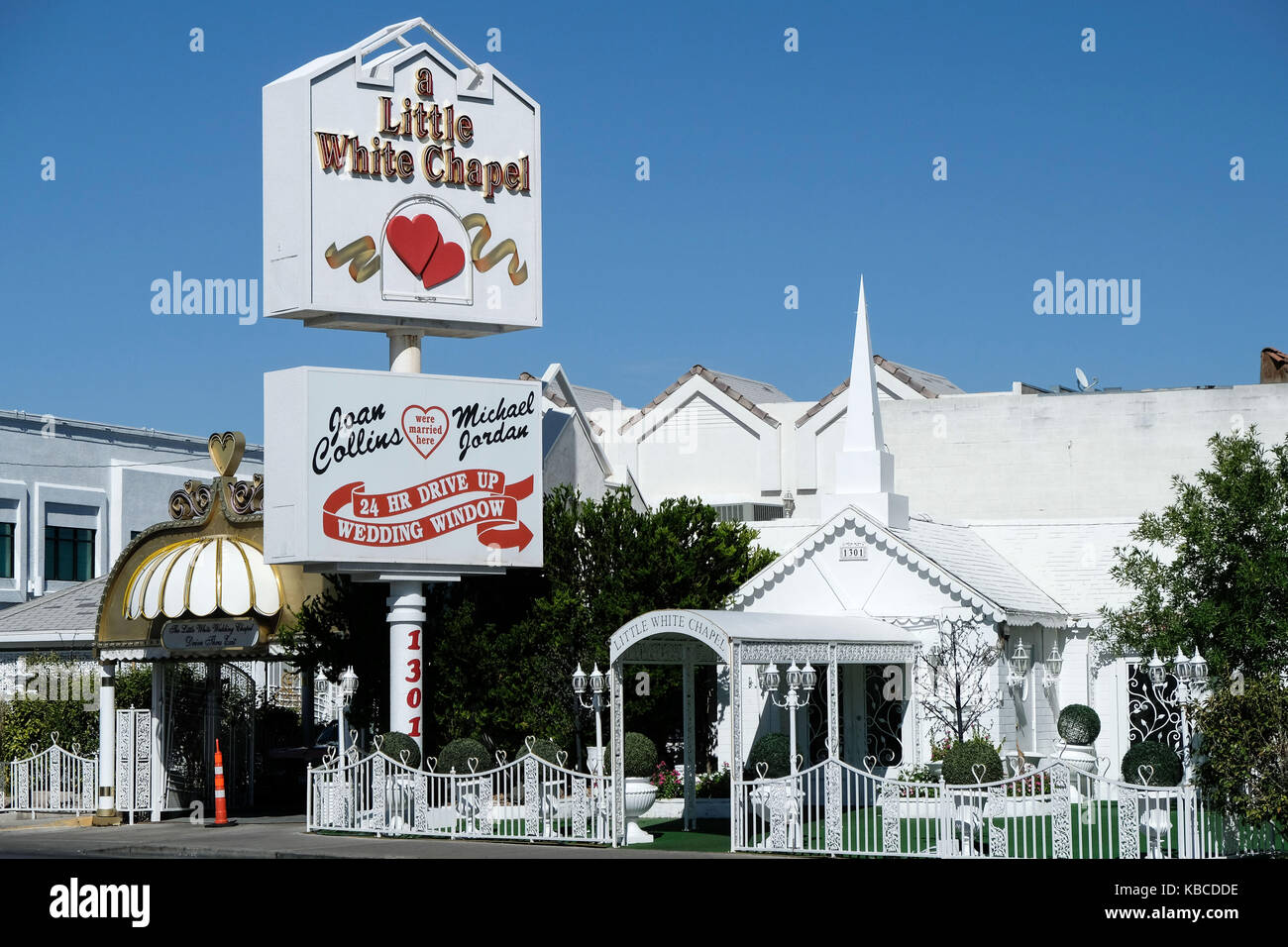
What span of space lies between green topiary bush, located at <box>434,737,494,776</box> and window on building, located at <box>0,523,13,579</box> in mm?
30876

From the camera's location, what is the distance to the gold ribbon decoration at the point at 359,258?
3116 cm

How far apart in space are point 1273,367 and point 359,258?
30.7 metres

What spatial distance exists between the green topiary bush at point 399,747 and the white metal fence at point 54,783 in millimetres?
6807

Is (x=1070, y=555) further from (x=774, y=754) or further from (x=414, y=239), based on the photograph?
(x=414, y=239)

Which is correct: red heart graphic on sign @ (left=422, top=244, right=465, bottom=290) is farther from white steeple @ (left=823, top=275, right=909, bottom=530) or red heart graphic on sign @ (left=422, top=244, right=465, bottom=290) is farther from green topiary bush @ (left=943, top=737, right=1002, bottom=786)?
green topiary bush @ (left=943, top=737, right=1002, bottom=786)

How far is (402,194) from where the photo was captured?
31.8 meters

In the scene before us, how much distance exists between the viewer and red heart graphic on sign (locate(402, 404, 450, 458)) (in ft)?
104

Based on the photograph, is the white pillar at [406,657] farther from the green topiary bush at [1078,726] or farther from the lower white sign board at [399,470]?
the green topiary bush at [1078,726]

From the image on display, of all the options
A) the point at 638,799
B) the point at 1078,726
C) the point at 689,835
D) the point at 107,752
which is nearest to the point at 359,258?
the point at 107,752

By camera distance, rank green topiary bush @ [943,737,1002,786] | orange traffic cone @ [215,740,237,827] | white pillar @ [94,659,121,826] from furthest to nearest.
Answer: white pillar @ [94,659,121,826]
orange traffic cone @ [215,740,237,827]
green topiary bush @ [943,737,1002,786]

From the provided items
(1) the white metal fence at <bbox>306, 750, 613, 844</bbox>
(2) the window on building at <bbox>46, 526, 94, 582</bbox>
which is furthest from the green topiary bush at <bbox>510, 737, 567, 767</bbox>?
(2) the window on building at <bbox>46, 526, 94, 582</bbox>

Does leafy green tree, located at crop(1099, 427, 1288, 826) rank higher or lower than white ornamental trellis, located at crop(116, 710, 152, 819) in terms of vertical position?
higher

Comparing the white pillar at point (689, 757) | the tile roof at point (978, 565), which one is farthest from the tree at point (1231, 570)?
the white pillar at point (689, 757)
